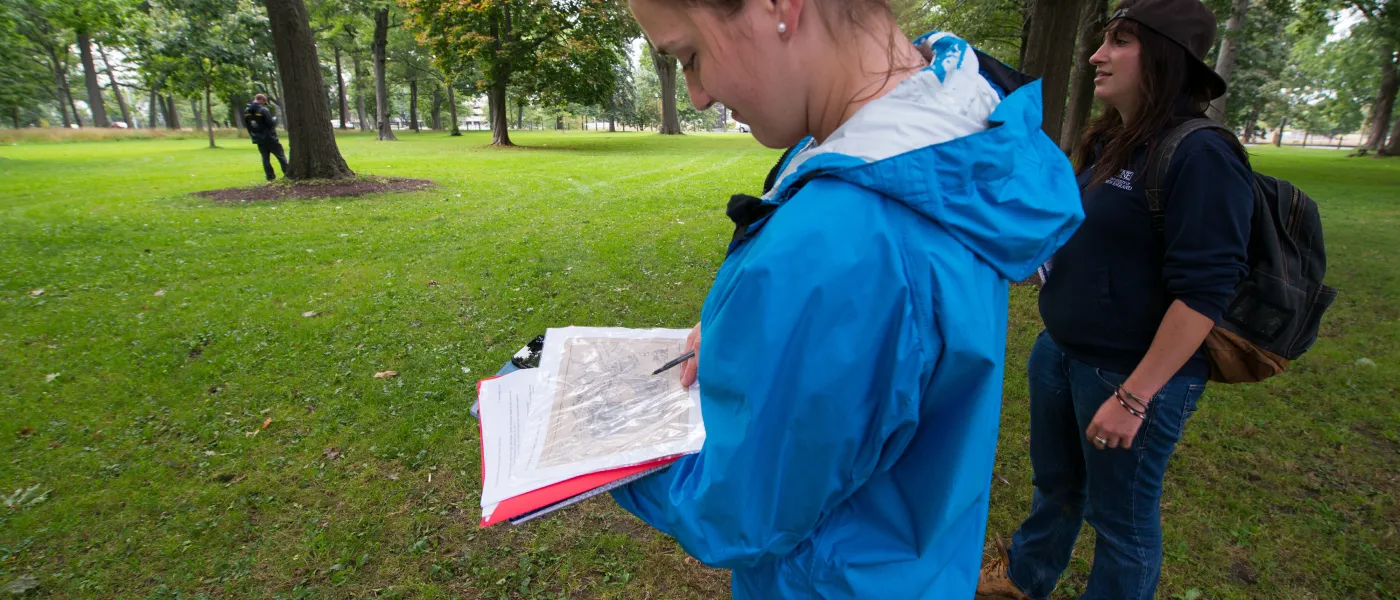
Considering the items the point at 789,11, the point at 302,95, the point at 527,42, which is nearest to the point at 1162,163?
the point at 789,11

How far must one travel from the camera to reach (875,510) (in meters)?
0.90

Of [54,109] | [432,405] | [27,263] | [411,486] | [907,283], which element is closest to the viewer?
[907,283]

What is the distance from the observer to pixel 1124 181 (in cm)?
170

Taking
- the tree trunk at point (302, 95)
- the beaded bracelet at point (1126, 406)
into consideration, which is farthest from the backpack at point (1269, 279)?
the tree trunk at point (302, 95)

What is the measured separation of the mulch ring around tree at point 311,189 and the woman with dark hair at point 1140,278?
37.9ft

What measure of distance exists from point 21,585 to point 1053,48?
25.8 feet

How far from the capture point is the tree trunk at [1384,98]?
27922 mm

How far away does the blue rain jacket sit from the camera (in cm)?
68

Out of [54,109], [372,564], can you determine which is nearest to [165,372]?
[372,564]

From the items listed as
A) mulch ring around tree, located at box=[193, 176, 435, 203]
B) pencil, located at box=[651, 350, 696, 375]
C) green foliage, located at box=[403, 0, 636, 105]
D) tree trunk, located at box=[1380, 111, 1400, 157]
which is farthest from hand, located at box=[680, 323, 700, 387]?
tree trunk, located at box=[1380, 111, 1400, 157]

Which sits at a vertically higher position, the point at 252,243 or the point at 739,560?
the point at 739,560

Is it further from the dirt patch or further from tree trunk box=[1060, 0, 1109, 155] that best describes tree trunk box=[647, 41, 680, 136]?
the dirt patch

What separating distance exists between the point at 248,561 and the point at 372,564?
53 cm

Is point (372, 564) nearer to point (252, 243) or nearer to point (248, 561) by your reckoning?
point (248, 561)
